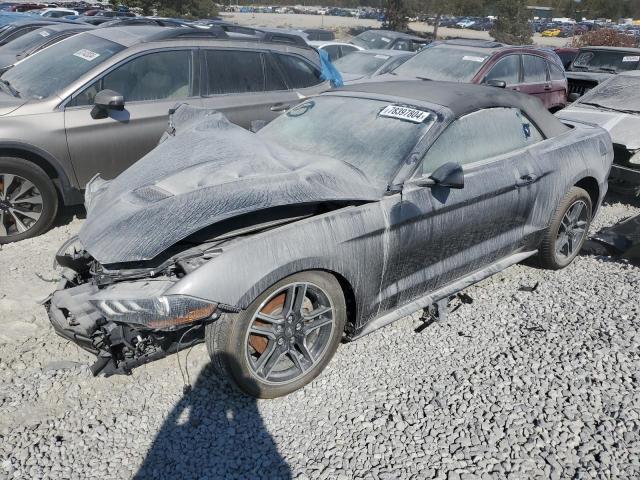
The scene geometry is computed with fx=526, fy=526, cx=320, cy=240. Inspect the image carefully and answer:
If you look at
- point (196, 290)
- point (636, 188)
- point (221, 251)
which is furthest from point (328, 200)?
point (636, 188)

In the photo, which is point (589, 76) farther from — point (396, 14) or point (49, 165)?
point (396, 14)

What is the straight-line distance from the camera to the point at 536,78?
8906mm

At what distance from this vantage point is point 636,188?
20.0ft

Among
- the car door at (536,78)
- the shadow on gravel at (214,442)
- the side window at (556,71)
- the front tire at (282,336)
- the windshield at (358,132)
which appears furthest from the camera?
the side window at (556,71)

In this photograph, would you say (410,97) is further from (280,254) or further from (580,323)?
(580,323)

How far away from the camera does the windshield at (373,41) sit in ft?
45.3

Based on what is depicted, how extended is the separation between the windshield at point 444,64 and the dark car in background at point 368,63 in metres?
0.49

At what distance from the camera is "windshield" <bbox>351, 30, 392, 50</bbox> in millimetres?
13820

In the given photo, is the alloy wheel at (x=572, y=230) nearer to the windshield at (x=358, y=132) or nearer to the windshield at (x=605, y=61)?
the windshield at (x=358, y=132)

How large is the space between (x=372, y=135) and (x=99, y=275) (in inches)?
74.3

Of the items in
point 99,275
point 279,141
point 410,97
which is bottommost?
point 99,275

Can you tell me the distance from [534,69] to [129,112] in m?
6.96

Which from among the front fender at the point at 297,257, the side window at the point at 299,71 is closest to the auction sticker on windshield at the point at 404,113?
the front fender at the point at 297,257

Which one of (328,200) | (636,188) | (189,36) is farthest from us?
(636,188)
